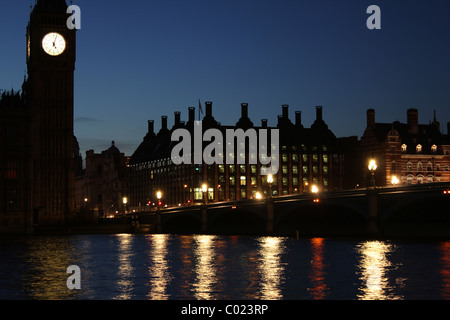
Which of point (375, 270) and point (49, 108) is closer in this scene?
point (375, 270)

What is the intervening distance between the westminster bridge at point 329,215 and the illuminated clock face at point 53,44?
1642 inches

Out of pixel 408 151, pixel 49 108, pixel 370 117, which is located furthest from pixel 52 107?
pixel 408 151

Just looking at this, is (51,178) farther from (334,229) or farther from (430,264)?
(430,264)

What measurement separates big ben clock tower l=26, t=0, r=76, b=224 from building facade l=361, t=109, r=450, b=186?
230ft

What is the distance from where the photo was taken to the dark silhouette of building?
557ft

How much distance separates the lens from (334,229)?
133125 mm

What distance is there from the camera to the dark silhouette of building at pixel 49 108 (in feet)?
557

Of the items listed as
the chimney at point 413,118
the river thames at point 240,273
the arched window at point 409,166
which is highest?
the chimney at point 413,118

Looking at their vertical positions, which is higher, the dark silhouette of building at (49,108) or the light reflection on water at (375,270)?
the dark silhouette of building at (49,108)

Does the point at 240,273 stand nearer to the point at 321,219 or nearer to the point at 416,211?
the point at 416,211

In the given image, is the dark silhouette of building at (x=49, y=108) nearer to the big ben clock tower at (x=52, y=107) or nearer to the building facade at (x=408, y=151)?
the big ben clock tower at (x=52, y=107)

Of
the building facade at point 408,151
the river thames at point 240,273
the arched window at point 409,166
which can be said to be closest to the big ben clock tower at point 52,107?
the building facade at point 408,151

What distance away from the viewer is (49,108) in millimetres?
175000

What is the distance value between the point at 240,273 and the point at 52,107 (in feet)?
388
